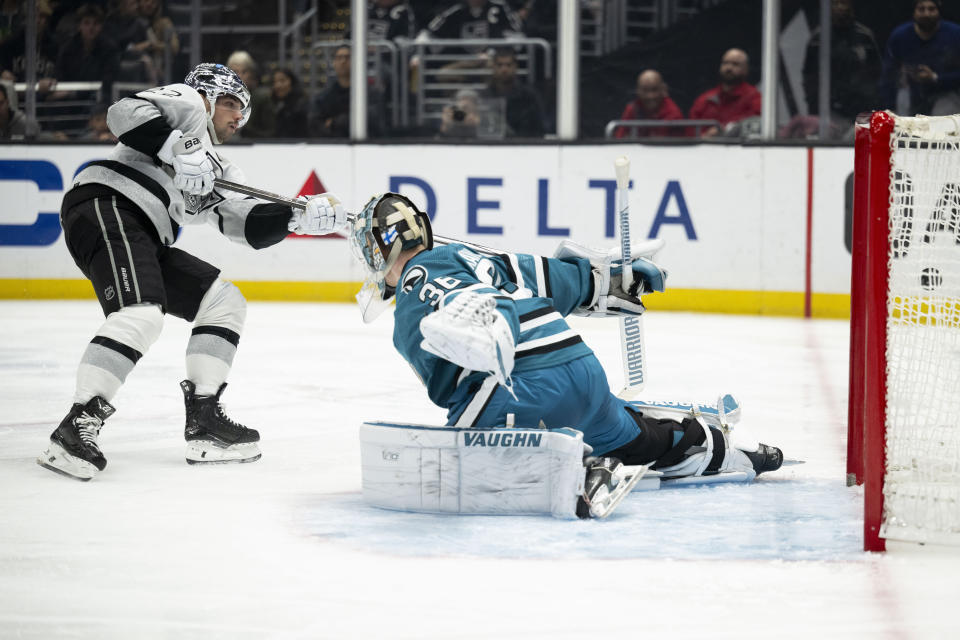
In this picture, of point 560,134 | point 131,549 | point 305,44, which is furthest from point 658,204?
point 131,549

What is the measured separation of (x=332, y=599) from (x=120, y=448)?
5.14 feet

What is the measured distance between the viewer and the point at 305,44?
26.8 feet

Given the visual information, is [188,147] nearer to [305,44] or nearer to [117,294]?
[117,294]

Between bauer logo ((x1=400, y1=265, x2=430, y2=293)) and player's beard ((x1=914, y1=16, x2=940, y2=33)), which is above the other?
player's beard ((x1=914, y1=16, x2=940, y2=33))

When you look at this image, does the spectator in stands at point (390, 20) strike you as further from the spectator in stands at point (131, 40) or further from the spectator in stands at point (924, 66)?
the spectator in stands at point (924, 66)

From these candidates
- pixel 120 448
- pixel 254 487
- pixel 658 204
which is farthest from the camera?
pixel 658 204

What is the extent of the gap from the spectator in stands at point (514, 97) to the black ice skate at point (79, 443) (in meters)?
4.61

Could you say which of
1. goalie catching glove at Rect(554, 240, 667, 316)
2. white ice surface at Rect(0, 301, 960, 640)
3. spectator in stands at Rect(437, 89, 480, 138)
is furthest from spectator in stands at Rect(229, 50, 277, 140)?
goalie catching glove at Rect(554, 240, 667, 316)

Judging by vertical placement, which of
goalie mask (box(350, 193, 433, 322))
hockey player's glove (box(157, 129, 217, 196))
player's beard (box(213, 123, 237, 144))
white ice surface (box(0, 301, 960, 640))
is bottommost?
white ice surface (box(0, 301, 960, 640))

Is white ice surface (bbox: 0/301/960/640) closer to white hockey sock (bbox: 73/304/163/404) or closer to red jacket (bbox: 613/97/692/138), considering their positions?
white hockey sock (bbox: 73/304/163/404)

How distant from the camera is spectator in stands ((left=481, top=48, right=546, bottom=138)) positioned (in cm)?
742

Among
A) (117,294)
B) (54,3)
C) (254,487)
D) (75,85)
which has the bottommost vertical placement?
(254,487)

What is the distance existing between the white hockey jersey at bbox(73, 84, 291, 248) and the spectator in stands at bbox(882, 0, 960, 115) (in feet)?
14.5

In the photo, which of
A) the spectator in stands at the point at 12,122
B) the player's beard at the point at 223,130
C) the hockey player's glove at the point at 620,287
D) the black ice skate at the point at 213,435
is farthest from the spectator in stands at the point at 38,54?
the hockey player's glove at the point at 620,287
